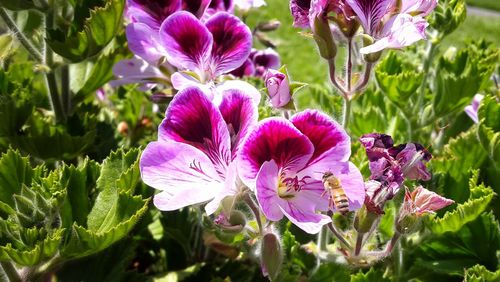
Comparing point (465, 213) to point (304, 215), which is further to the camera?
point (465, 213)

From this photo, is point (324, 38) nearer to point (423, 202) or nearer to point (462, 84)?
point (423, 202)

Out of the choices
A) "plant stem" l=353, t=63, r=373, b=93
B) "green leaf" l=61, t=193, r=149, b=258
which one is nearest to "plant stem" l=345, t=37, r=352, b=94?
"plant stem" l=353, t=63, r=373, b=93

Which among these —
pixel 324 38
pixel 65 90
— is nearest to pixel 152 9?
pixel 324 38

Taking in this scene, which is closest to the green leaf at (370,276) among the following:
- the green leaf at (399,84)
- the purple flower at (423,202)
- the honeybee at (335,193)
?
the purple flower at (423,202)

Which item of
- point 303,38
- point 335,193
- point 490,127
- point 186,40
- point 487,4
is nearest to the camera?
point 335,193

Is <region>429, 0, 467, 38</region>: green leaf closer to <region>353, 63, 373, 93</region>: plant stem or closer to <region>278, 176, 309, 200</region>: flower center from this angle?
<region>353, 63, 373, 93</region>: plant stem

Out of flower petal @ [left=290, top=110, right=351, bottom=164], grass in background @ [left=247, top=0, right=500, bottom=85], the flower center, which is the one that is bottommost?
grass in background @ [left=247, top=0, right=500, bottom=85]

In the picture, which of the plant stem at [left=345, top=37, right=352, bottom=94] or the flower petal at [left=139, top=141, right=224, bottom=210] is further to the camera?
the plant stem at [left=345, top=37, right=352, bottom=94]
